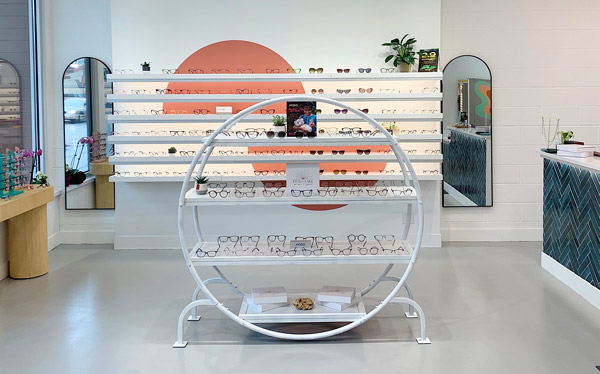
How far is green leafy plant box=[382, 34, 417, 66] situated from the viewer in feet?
25.4

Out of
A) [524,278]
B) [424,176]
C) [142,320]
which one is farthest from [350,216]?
[142,320]

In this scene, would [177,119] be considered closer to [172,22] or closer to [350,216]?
[172,22]

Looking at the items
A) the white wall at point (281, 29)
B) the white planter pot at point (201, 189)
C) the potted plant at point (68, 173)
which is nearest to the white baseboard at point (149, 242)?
the potted plant at point (68, 173)

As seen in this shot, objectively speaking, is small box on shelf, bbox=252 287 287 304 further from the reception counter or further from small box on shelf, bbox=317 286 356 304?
the reception counter

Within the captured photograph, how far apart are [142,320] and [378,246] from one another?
192 cm

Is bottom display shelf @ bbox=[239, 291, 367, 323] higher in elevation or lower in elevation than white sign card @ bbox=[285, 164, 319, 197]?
lower

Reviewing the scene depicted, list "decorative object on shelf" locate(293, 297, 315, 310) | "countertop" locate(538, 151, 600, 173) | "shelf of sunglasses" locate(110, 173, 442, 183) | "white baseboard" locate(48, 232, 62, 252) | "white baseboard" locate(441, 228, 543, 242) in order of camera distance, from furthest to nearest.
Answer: "white baseboard" locate(441, 228, 543, 242) → "white baseboard" locate(48, 232, 62, 252) → "shelf of sunglasses" locate(110, 173, 442, 183) → "countertop" locate(538, 151, 600, 173) → "decorative object on shelf" locate(293, 297, 315, 310)

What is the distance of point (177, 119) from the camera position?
7637 millimetres

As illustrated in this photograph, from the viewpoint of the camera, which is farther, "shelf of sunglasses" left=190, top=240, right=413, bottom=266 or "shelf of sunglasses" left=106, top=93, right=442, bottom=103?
"shelf of sunglasses" left=106, top=93, right=442, bottom=103

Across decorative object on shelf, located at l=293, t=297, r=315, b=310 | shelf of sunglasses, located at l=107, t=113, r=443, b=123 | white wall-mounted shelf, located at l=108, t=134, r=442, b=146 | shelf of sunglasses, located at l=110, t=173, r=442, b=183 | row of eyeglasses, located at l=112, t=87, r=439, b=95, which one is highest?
row of eyeglasses, located at l=112, t=87, r=439, b=95

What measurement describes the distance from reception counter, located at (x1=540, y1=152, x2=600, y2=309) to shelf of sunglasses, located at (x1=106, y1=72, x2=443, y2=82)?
1761 mm

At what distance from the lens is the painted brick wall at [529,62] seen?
27.0ft

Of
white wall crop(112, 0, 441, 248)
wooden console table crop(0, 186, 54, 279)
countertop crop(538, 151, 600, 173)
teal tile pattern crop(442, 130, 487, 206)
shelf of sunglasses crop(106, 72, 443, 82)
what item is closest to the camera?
countertop crop(538, 151, 600, 173)

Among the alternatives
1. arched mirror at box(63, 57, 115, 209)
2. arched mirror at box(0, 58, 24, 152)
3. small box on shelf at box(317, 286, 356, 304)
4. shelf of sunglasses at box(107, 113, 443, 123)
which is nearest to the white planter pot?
small box on shelf at box(317, 286, 356, 304)
